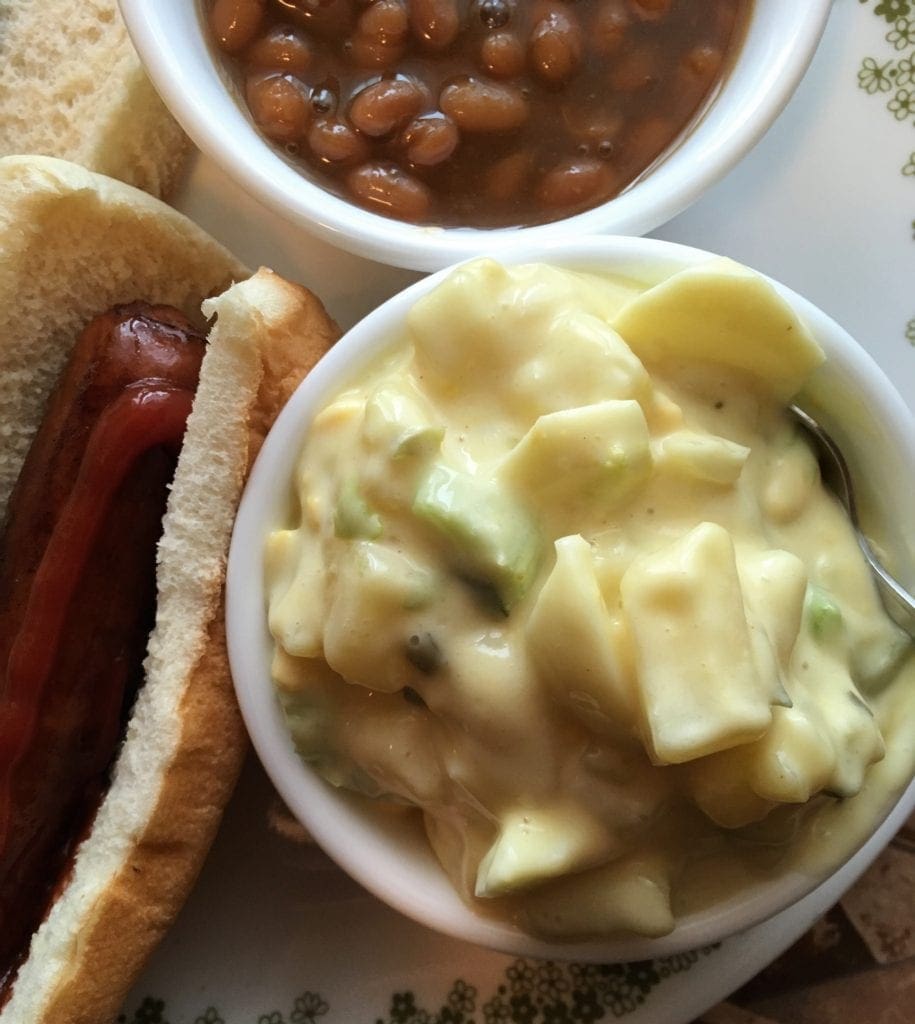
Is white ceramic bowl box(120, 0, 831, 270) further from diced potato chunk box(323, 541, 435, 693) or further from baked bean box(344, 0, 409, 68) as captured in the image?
diced potato chunk box(323, 541, 435, 693)

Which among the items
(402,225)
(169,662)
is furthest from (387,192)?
(169,662)

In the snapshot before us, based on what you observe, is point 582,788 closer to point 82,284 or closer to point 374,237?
point 374,237

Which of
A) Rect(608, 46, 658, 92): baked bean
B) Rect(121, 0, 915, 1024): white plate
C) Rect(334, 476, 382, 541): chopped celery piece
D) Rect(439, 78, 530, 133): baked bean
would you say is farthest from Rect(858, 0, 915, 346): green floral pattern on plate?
Rect(334, 476, 382, 541): chopped celery piece

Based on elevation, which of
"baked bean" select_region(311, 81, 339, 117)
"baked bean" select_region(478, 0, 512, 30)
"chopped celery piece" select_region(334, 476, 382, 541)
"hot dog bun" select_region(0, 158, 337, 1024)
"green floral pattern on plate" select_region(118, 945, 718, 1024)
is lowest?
"green floral pattern on plate" select_region(118, 945, 718, 1024)

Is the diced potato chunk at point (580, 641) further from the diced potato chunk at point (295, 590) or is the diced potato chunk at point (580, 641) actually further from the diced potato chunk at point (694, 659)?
the diced potato chunk at point (295, 590)

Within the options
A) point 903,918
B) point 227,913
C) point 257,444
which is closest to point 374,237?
point 257,444

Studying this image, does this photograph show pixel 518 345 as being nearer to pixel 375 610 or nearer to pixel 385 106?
pixel 375 610

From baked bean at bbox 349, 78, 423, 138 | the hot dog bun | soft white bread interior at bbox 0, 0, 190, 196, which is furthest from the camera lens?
soft white bread interior at bbox 0, 0, 190, 196

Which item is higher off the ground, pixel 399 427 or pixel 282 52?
pixel 282 52
